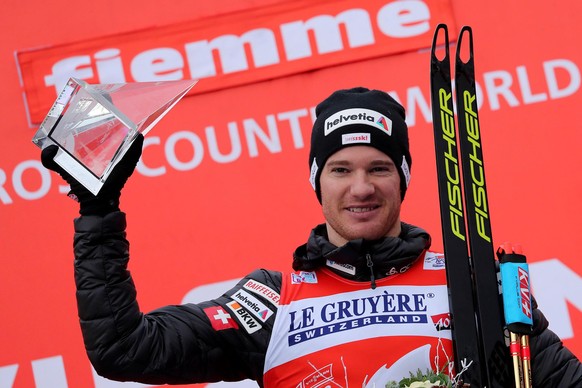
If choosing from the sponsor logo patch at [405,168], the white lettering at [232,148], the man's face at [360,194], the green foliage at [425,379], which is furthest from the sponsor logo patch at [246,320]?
the white lettering at [232,148]

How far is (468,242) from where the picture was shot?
273 cm

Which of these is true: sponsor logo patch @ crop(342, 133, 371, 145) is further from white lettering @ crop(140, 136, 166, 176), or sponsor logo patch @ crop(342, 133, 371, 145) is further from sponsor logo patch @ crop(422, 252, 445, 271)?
white lettering @ crop(140, 136, 166, 176)

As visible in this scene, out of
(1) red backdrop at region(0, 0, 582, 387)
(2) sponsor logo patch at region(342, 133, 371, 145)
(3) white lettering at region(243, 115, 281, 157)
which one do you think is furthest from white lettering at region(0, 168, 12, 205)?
(2) sponsor logo patch at region(342, 133, 371, 145)

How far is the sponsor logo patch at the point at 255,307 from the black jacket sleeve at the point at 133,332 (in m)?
0.02

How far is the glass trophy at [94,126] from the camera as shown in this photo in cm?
238

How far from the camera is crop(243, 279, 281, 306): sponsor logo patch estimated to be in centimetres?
264

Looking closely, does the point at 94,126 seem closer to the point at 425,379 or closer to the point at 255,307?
the point at 255,307

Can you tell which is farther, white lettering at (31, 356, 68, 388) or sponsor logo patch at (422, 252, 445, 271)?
white lettering at (31, 356, 68, 388)

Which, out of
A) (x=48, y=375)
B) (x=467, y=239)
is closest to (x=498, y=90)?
(x=467, y=239)

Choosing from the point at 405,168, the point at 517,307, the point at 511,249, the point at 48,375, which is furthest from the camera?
the point at 48,375

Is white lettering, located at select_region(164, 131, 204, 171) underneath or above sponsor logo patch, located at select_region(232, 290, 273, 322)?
above

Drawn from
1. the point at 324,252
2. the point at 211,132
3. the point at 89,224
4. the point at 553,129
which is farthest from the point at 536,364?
the point at 211,132

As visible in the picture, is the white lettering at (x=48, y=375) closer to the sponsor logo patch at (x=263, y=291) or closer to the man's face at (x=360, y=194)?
the sponsor logo patch at (x=263, y=291)

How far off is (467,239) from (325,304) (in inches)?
15.1
